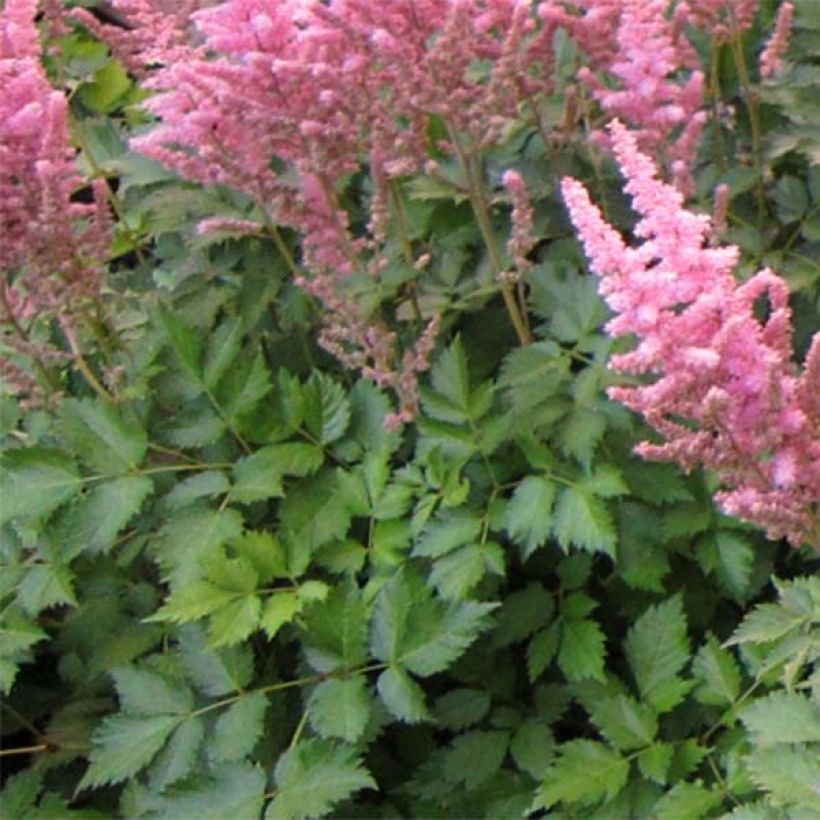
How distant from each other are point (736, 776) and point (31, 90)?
1.32 m

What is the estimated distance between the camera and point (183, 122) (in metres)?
1.96

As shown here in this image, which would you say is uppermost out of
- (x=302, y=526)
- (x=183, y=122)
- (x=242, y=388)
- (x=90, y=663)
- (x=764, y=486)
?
(x=183, y=122)

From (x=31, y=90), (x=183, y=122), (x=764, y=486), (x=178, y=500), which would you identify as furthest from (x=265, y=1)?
(x=764, y=486)

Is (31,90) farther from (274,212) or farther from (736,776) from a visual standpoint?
(736,776)

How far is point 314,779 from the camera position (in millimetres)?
1876

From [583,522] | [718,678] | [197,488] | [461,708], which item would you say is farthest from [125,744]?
[718,678]

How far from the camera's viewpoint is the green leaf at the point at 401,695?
1.88 m

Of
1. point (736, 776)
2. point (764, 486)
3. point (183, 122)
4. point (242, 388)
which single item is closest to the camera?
point (764, 486)

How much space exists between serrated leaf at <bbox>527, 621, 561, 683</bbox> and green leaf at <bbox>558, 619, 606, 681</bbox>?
1cm

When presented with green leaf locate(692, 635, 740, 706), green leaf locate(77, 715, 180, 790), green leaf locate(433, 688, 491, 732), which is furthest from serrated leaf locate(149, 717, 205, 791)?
green leaf locate(692, 635, 740, 706)

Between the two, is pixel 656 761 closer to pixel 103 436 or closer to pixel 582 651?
pixel 582 651

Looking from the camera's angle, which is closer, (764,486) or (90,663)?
(764,486)

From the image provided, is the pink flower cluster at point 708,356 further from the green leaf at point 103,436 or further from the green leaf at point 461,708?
the green leaf at point 103,436

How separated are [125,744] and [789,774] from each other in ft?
3.03
